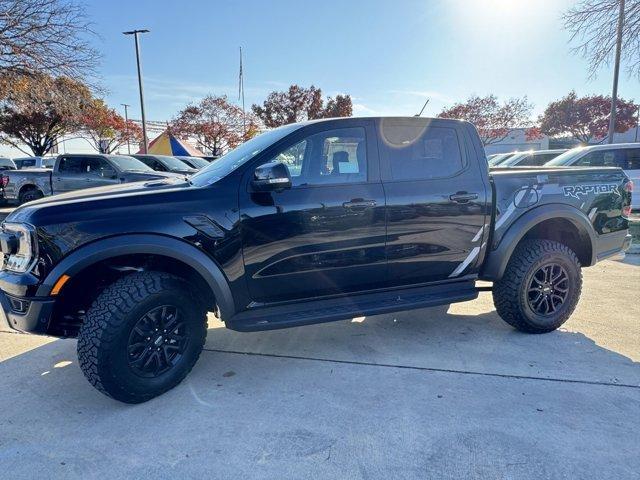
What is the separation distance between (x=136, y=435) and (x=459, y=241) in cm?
271

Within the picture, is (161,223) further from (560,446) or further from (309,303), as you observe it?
(560,446)

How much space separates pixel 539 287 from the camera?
385 cm

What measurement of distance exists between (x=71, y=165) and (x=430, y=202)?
34.4 feet

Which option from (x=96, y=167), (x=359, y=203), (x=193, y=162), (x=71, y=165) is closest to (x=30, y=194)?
(x=71, y=165)

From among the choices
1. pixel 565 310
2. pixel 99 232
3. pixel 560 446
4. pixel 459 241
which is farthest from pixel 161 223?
pixel 565 310

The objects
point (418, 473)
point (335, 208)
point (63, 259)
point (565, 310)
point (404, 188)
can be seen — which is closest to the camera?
point (418, 473)

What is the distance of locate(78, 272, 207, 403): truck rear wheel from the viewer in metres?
2.67

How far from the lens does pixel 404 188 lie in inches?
133

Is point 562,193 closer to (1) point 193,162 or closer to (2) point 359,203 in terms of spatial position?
(2) point 359,203

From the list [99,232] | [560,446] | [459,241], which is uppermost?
[99,232]

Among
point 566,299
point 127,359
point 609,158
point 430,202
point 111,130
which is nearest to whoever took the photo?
point 127,359

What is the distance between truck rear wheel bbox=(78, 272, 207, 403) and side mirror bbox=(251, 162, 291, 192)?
0.86 metres

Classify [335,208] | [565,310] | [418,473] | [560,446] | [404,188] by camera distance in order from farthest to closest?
[565,310]
[404,188]
[335,208]
[560,446]
[418,473]

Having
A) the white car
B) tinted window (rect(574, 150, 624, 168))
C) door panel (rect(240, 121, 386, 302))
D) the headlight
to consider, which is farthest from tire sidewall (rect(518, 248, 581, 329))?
tinted window (rect(574, 150, 624, 168))
